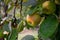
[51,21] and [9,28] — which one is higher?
[51,21]

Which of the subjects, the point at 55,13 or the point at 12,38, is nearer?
the point at 55,13

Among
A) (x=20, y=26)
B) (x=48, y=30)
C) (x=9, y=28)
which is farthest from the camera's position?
(x=9, y=28)

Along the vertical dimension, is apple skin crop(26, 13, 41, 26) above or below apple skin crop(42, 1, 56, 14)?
below

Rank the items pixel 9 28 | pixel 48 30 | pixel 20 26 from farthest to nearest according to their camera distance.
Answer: pixel 9 28, pixel 20 26, pixel 48 30

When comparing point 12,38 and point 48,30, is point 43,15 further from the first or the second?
point 12,38

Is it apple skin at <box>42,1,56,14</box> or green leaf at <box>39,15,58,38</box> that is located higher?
apple skin at <box>42,1,56,14</box>

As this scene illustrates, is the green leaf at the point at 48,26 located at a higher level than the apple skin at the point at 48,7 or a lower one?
lower

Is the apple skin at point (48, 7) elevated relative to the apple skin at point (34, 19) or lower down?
elevated

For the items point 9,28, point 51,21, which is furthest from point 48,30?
point 9,28
